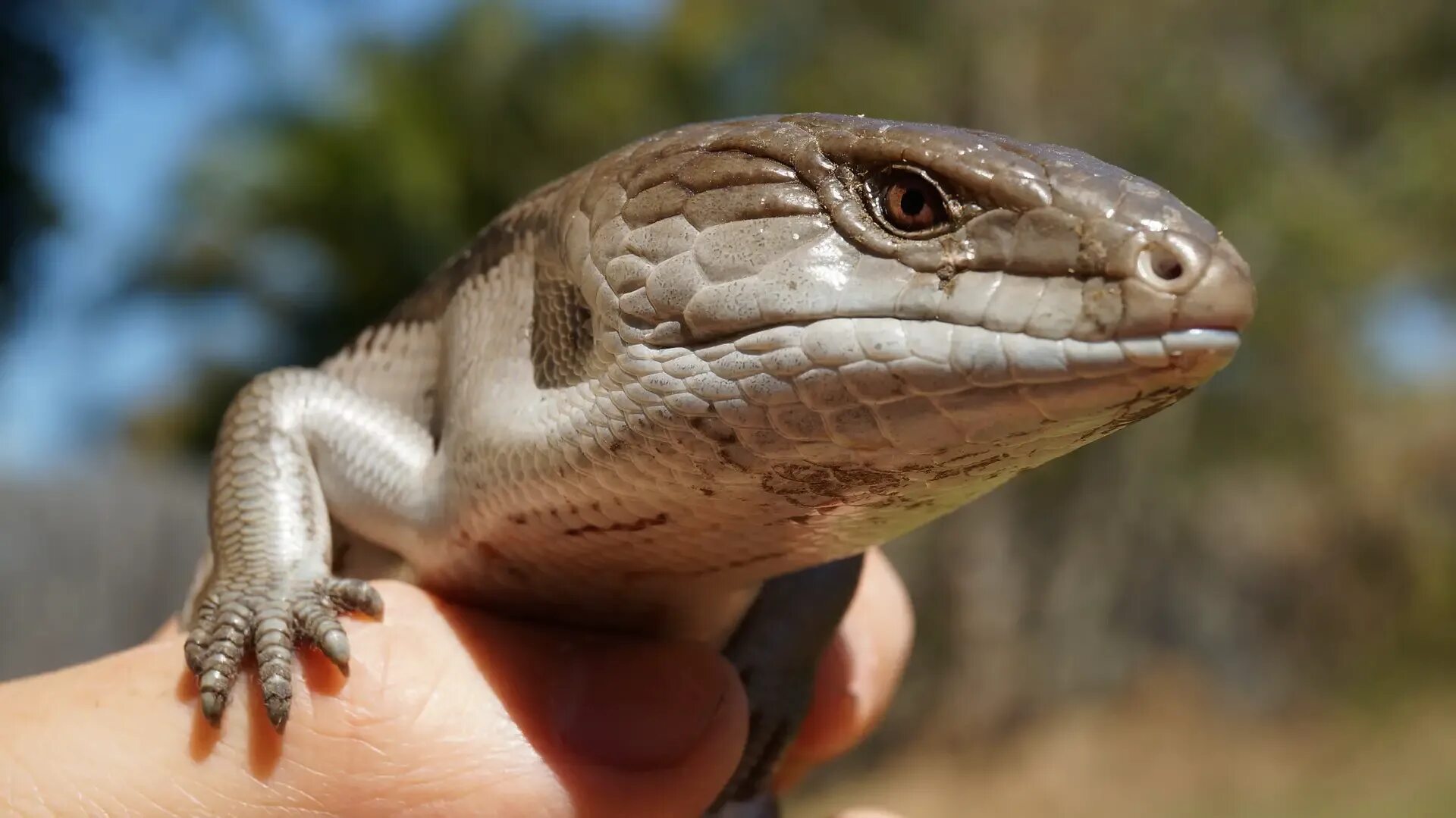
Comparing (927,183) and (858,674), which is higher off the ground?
(927,183)

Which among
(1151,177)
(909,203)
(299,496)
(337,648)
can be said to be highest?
(1151,177)

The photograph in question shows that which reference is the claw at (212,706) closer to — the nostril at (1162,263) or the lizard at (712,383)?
the lizard at (712,383)

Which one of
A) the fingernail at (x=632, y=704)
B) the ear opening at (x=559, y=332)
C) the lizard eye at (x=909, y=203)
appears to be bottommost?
the fingernail at (x=632, y=704)

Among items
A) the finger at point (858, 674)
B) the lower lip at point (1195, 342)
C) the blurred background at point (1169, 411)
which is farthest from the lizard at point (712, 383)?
the blurred background at point (1169, 411)

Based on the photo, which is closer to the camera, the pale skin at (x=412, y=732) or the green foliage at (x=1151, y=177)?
the pale skin at (x=412, y=732)

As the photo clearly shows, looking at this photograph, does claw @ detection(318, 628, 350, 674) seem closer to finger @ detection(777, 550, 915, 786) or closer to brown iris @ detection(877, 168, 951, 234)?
brown iris @ detection(877, 168, 951, 234)

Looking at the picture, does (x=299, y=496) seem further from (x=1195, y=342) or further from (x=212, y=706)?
(x=1195, y=342)

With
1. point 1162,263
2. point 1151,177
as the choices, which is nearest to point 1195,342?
point 1162,263

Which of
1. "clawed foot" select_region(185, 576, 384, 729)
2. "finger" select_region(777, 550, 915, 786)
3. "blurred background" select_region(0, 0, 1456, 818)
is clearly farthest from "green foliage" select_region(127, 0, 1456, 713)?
"clawed foot" select_region(185, 576, 384, 729)
